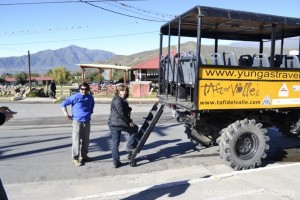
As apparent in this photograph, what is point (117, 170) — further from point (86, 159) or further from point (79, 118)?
point (79, 118)

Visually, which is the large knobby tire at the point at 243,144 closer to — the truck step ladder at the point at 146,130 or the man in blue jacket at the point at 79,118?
the truck step ladder at the point at 146,130

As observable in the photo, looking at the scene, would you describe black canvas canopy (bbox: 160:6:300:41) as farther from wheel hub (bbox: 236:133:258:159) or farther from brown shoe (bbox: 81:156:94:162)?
brown shoe (bbox: 81:156:94:162)

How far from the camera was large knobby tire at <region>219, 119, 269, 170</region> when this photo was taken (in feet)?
23.4

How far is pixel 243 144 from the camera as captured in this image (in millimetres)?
7414

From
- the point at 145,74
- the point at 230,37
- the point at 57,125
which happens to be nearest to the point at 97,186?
the point at 230,37

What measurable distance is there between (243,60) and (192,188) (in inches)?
173

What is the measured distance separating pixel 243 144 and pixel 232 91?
3.86 ft

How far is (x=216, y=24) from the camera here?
8555 millimetres

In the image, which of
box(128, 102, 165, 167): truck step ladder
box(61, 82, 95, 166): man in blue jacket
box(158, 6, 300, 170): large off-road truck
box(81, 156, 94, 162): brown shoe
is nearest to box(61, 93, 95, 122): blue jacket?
box(61, 82, 95, 166): man in blue jacket

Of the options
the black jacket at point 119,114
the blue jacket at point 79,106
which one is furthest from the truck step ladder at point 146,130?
the blue jacket at point 79,106

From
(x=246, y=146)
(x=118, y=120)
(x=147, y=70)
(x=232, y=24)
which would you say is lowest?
(x=246, y=146)

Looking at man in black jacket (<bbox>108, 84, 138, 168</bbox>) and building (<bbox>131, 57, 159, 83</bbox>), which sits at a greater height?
building (<bbox>131, 57, 159, 83</bbox>)

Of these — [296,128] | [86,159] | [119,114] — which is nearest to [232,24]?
[296,128]

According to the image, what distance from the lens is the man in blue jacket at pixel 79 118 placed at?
7.34m
